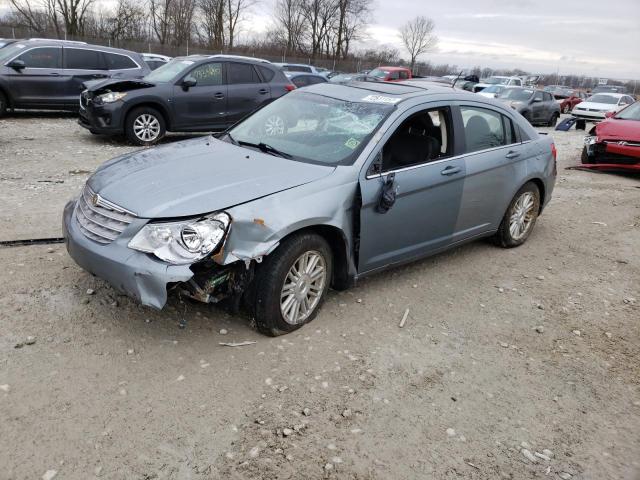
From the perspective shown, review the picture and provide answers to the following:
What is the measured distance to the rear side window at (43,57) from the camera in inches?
455

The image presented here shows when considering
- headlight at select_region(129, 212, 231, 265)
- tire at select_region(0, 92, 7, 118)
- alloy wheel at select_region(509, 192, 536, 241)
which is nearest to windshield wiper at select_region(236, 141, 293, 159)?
headlight at select_region(129, 212, 231, 265)

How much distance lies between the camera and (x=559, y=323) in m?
4.32

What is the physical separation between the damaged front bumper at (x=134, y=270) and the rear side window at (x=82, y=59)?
1038cm

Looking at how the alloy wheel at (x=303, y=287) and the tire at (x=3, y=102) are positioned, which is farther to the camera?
the tire at (x=3, y=102)

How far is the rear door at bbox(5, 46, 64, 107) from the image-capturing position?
11422mm

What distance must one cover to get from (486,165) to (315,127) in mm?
1673

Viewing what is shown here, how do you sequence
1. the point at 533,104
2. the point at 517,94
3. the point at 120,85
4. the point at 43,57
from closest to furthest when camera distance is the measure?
the point at 120,85 → the point at 43,57 → the point at 533,104 → the point at 517,94

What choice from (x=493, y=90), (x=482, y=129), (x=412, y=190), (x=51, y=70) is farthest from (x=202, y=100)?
(x=493, y=90)

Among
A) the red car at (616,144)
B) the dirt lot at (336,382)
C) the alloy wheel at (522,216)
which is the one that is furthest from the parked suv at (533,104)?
the dirt lot at (336,382)

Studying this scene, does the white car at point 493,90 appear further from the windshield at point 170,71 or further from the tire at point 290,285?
the tire at point 290,285

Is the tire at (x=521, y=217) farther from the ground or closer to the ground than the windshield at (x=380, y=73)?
closer to the ground

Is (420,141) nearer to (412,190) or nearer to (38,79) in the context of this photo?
(412,190)

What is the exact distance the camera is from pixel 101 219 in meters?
3.46

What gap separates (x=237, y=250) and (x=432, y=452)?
1.56 meters
